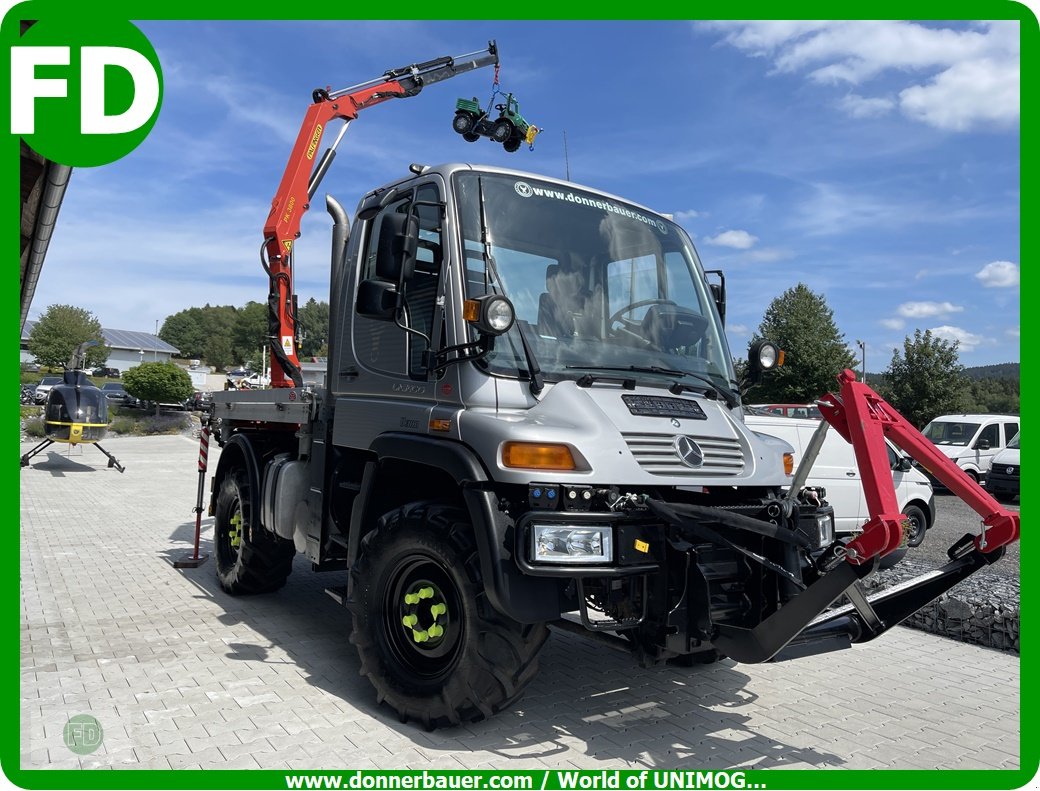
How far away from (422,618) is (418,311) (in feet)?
5.44

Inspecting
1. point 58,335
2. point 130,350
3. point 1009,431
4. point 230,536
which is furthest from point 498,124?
point 130,350

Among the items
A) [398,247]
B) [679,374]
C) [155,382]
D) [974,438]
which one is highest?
[155,382]

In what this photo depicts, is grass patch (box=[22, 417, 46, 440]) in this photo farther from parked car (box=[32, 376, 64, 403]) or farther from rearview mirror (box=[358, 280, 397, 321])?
rearview mirror (box=[358, 280, 397, 321])

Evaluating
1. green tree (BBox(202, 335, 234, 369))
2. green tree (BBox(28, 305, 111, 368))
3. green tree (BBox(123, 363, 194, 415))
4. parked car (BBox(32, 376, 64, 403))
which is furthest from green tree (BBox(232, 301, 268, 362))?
green tree (BBox(123, 363, 194, 415))

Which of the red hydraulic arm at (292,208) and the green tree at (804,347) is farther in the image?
the green tree at (804,347)

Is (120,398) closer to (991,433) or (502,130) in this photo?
(502,130)

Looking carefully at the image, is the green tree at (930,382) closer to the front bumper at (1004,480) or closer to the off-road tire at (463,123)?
the front bumper at (1004,480)

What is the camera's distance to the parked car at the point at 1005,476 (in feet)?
57.4

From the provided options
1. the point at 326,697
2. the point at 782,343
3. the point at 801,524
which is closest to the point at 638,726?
the point at 801,524

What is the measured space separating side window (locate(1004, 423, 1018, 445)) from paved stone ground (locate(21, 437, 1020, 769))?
53.2 feet

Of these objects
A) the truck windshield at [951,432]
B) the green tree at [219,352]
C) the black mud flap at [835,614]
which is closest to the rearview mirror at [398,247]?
the black mud flap at [835,614]

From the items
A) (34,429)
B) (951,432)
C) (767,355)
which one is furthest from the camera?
(34,429)

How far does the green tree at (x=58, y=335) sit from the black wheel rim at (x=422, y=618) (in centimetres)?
6546

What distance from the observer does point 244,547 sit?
6.66 meters
